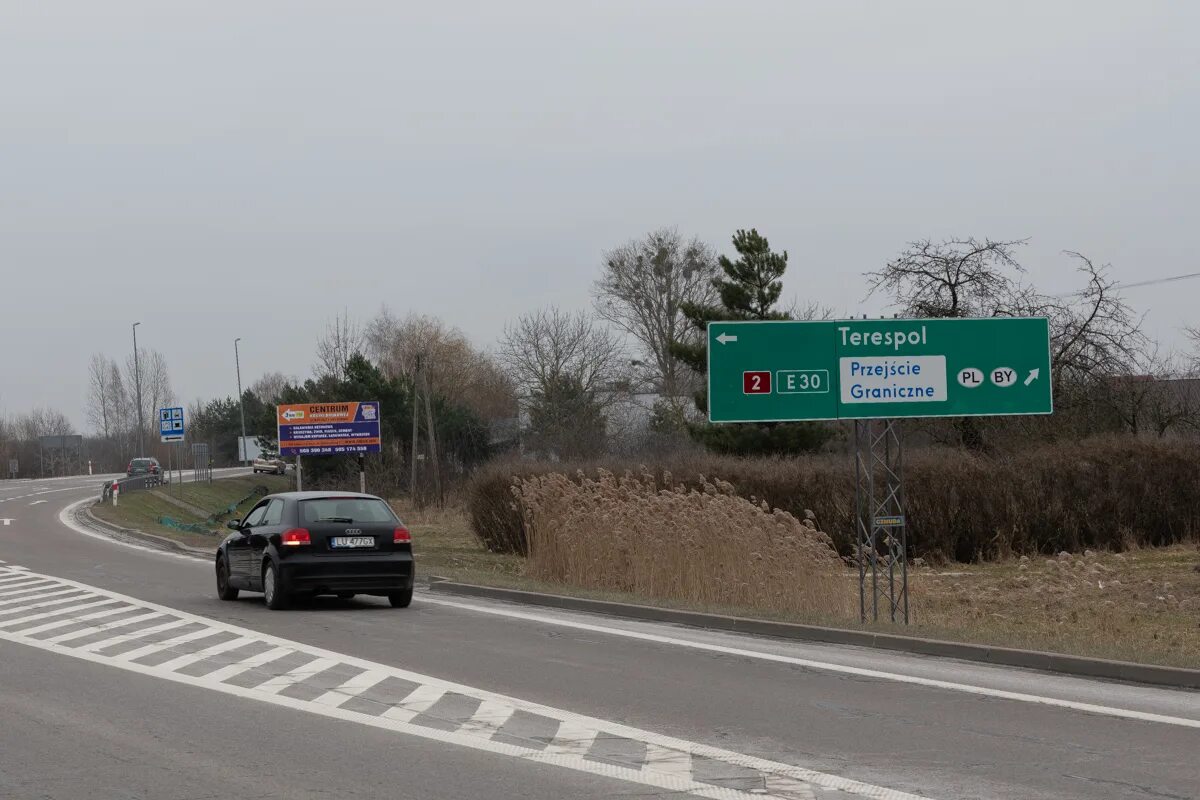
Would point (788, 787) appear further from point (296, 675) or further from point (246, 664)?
point (246, 664)

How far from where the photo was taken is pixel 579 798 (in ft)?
23.2

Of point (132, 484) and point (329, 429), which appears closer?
point (329, 429)

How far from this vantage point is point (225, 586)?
19406 millimetres

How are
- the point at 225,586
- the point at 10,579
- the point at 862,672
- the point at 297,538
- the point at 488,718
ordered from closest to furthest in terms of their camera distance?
the point at 488,718, the point at 862,672, the point at 297,538, the point at 225,586, the point at 10,579

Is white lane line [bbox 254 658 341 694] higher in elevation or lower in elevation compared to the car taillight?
lower

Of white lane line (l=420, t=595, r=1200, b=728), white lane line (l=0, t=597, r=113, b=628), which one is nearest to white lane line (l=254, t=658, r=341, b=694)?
white lane line (l=420, t=595, r=1200, b=728)

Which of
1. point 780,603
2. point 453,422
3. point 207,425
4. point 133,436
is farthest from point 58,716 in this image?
point 133,436

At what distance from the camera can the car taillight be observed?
698 inches

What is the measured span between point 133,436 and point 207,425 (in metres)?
17.0

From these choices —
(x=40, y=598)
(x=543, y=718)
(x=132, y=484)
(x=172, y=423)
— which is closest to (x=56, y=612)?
(x=40, y=598)

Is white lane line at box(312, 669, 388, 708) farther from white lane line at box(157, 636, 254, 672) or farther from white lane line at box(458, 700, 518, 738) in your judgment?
white lane line at box(157, 636, 254, 672)

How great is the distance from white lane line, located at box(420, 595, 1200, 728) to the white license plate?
1.54 meters

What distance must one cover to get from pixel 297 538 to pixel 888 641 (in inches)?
296

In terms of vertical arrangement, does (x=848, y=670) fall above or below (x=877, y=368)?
below
